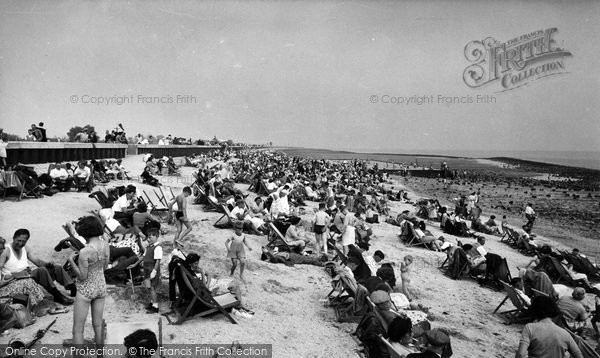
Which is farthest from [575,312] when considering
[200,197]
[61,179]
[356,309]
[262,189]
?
[262,189]

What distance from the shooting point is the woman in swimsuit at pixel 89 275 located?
4129mm

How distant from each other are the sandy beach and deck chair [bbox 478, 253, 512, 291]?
0.24 meters

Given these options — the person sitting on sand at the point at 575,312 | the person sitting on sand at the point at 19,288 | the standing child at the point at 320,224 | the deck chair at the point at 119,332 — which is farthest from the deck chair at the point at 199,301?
the person sitting on sand at the point at 575,312

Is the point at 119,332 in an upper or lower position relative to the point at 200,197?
lower

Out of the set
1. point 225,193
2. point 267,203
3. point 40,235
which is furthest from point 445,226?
point 40,235

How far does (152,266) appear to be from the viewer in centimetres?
656

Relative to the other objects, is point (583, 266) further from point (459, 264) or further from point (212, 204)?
point (212, 204)

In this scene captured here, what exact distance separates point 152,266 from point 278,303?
2439 millimetres

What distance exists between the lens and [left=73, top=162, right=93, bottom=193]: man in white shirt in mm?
13523

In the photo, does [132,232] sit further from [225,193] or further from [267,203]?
[225,193]

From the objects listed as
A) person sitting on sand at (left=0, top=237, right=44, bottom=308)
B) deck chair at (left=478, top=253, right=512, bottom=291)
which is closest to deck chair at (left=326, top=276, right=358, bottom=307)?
deck chair at (left=478, top=253, right=512, bottom=291)

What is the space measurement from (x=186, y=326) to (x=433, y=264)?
7.95 m

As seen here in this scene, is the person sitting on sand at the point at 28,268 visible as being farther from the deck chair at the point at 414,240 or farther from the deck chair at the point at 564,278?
the deck chair at the point at 564,278

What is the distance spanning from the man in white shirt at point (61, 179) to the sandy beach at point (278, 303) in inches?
28.2
